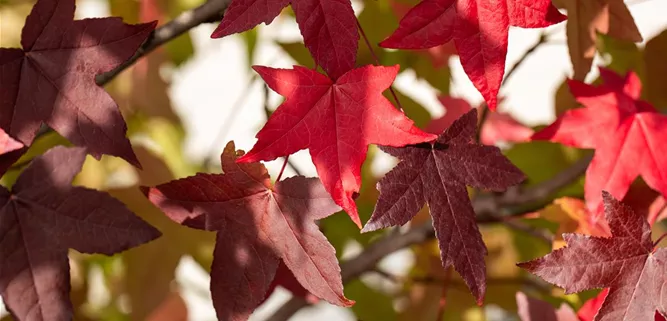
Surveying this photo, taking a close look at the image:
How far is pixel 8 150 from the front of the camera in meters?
0.49

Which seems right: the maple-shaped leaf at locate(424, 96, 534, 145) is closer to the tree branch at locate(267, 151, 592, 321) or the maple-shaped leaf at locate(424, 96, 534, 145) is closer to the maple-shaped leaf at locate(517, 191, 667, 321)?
the tree branch at locate(267, 151, 592, 321)

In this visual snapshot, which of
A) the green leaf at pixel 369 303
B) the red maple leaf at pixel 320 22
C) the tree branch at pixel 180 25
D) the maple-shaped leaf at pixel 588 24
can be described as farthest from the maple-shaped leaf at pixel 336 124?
the green leaf at pixel 369 303

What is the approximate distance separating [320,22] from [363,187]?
665 millimetres

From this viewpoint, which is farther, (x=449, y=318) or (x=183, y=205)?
(x=449, y=318)

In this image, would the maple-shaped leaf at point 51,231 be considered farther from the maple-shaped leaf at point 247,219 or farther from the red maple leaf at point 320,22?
the red maple leaf at point 320,22

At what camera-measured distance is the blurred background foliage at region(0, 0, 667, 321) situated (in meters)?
0.88

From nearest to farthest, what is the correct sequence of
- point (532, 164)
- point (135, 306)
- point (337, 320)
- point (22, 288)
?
point (22, 288) → point (135, 306) → point (532, 164) → point (337, 320)

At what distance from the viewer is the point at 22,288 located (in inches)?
20.4

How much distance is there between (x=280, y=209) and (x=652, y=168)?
1.15 ft

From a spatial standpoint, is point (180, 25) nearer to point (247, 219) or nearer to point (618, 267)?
point (247, 219)

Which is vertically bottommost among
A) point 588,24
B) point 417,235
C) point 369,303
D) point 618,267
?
point 369,303

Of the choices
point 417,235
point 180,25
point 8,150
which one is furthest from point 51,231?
point 417,235

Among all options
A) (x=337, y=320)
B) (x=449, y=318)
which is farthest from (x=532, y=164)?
(x=337, y=320)

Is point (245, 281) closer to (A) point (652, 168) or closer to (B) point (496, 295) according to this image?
(A) point (652, 168)
